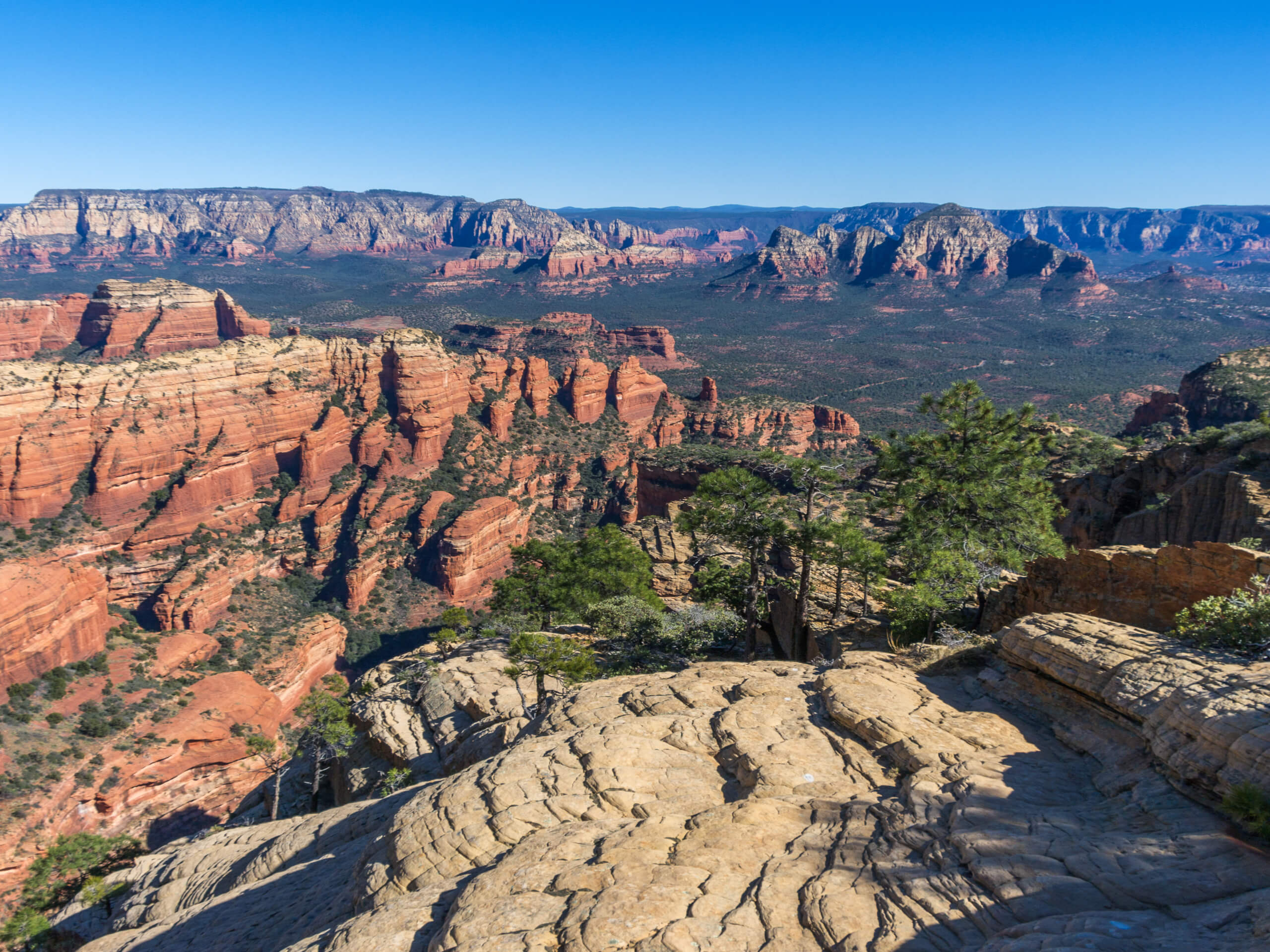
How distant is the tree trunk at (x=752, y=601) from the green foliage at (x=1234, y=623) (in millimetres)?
12418

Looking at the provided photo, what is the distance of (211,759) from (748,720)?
137 ft

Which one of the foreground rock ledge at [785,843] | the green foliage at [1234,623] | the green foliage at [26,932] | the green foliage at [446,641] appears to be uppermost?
the green foliage at [1234,623]

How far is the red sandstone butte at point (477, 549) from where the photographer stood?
2662 inches

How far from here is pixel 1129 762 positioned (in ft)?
33.6

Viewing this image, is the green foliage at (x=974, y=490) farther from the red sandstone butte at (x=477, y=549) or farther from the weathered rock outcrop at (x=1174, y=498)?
the red sandstone butte at (x=477, y=549)

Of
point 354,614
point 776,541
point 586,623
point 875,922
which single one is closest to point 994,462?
point 776,541

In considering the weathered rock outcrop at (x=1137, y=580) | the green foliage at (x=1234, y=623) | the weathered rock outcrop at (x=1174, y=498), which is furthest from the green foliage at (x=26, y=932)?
the weathered rock outcrop at (x=1174, y=498)

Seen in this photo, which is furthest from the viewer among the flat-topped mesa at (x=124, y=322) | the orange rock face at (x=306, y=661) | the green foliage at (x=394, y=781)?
the flat-topped mesa at (x=124, y=322)

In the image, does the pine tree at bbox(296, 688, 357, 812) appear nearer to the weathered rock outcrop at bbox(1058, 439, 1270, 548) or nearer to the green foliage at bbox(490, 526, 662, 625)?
the green foliage at bbox(490, 526, 662, 625)

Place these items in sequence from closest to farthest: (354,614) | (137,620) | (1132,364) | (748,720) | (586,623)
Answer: (748,720), (586,623), (137,620), (354,614), (1132,364)

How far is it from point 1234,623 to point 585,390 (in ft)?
281

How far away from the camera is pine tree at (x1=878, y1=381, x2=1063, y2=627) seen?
20484 millimetres

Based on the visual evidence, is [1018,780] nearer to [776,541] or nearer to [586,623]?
[776,541]

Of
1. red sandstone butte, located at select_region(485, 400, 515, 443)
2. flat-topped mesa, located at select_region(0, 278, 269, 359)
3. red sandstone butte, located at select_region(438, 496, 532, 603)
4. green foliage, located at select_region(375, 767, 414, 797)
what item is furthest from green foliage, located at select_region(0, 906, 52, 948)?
flat-topped mesa, located at select_region(0, 278, 269, 359)
